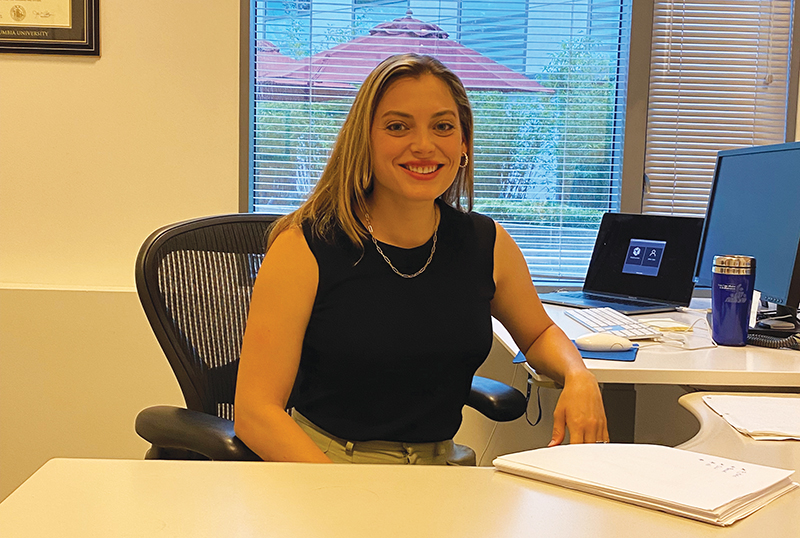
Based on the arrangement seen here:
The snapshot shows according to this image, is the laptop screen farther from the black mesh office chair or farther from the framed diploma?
the framed diploma

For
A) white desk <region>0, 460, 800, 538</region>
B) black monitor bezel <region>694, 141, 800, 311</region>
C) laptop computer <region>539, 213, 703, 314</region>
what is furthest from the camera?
laptop computer <region>539, 213, 703, 314</region>

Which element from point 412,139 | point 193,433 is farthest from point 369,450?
point 412,139

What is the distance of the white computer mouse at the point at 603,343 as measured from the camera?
147cm

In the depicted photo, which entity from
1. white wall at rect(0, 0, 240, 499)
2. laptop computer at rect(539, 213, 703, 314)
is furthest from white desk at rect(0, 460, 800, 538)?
white wall at rect(0, 0, 240, 499)

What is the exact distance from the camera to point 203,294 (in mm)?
1435

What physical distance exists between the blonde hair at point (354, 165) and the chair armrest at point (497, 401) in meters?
0.39

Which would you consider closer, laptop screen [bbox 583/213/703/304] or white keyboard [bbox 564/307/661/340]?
white keyboard [bbox 564/307/661/340]

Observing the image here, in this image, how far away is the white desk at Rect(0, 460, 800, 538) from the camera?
710mm

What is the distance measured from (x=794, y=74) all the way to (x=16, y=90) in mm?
2654

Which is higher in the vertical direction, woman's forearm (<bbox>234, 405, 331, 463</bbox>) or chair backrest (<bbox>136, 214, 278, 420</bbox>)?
chair backrest (<bbox>136, 214, 278, 420</bbox>)

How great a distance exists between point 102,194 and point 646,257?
5.65 ft

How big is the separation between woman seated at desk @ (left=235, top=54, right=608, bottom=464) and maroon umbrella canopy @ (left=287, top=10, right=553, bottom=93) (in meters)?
1.25

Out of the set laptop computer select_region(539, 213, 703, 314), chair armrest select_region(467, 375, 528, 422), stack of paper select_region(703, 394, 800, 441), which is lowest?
chair armrest select_region(467, 375, 528, 422)

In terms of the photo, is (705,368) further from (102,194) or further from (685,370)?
(102,194)
